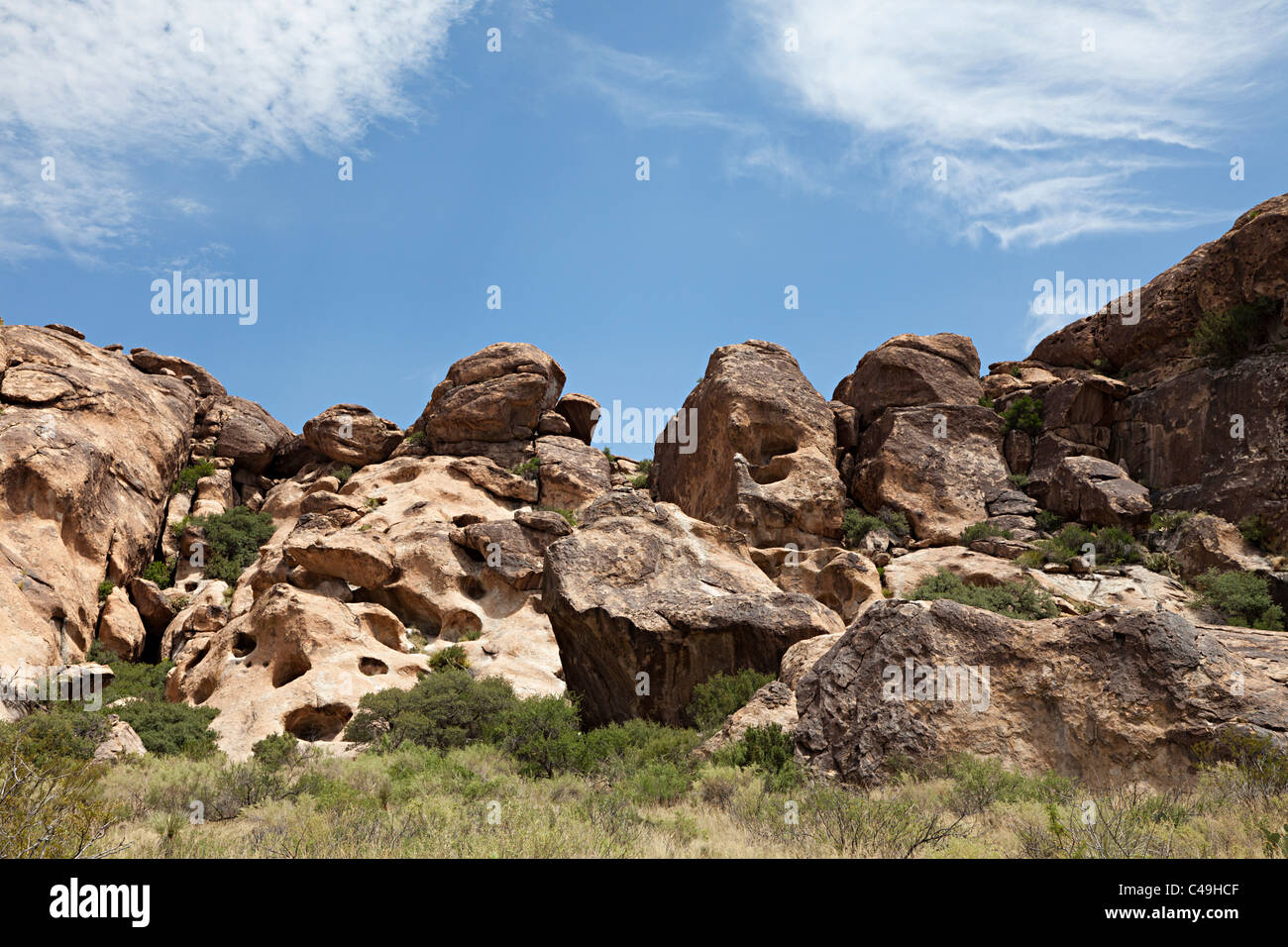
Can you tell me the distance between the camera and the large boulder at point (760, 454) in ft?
88.3

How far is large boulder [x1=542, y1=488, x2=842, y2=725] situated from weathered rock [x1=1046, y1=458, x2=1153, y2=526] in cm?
1418

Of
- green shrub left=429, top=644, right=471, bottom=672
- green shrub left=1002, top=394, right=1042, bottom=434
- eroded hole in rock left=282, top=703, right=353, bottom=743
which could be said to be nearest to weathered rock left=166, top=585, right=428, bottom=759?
eroded hole in rock left=282, top=703, right=353, bottom=743

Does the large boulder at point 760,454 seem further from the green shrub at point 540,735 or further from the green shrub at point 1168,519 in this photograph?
the green shrub at point 540,735

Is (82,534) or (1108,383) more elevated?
(1108,383)

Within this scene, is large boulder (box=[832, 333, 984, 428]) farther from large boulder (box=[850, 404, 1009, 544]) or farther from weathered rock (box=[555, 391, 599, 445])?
weathered rock (box=[555, 391, 599, 445])

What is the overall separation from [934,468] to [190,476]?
90.9 ft

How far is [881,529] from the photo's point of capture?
2745cm

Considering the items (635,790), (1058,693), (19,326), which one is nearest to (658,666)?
(635,790)

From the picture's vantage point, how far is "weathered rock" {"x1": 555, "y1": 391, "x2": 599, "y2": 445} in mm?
37031

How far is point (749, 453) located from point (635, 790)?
64.0 ft

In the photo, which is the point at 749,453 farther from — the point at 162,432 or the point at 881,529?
the point at 162,432

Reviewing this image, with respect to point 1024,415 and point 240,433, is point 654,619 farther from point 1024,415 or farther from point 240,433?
point 240,433

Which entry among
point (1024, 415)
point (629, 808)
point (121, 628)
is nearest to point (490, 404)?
point (121, 628)

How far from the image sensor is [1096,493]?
26.1m
